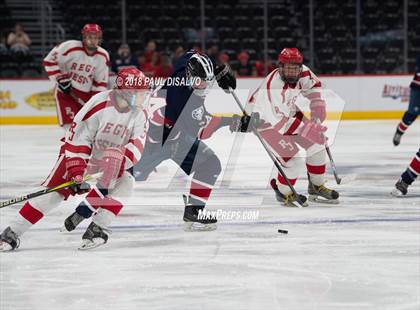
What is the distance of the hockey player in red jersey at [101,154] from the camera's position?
4.87 m

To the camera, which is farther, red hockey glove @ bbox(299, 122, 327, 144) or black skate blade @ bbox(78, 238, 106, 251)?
red hockey glove @ bbox(299, 122, 327, 144)

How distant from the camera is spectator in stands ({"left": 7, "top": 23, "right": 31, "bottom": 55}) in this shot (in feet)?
46.3

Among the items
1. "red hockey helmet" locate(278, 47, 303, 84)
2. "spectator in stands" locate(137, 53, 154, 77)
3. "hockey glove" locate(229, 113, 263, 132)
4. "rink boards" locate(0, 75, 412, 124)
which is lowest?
"rink boards" locate(0, 75, 412, 124)

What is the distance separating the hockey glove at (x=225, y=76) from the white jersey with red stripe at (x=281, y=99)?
71 cm

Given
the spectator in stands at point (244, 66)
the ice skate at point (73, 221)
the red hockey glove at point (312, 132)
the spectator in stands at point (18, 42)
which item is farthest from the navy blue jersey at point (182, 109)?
the spectator in stands at point (244, 66)

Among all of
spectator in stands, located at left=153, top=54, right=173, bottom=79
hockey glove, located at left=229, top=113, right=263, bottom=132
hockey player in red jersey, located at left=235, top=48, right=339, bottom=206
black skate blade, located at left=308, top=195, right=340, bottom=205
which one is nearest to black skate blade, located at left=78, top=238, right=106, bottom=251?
hockey glove, located at left=229, top=113, right=263, bottom=132

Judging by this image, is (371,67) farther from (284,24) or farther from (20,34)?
(20,34)

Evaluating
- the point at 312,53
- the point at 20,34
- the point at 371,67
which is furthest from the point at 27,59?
the point at 371,67

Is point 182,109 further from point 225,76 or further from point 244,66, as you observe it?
point 244,66

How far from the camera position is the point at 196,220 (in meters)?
5.76

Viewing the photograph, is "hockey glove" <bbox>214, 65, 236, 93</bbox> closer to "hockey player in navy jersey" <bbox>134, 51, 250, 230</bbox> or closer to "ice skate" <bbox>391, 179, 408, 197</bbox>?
"hockey player in navy jersey" <bbox>134, 51, 250, 230</bbox>

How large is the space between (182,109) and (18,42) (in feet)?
30.1

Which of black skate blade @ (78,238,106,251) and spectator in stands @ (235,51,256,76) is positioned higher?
black skate blade @ (78,238,106,251)

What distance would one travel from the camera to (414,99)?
10.2m
